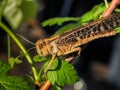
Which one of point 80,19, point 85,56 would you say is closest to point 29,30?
point 85,56

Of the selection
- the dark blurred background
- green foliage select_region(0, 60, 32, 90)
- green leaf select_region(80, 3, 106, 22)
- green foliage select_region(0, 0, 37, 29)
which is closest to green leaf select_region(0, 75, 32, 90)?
green foliage select_region(0, 60, 32, 90)

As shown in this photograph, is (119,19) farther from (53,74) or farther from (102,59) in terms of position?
(102,59)

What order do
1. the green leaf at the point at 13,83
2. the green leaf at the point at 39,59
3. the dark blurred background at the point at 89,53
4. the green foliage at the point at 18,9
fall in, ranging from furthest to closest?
the dark blurred background at the point at 89,53
the green foliage at the point at 18,9
the green leaf at the point at 39,59
the green leaf at the point at 13,83

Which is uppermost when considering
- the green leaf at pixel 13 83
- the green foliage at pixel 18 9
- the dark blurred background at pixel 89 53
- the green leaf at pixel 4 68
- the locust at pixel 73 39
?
the green leaf at pixel 4 68

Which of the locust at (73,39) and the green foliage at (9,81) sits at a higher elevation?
the green foliage at (9,81)

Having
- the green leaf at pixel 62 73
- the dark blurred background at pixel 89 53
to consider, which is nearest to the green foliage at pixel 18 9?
the green leaf at pixel 62 73

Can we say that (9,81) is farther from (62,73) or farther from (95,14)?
(95,14)

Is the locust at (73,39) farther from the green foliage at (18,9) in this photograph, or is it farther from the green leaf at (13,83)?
the green foliage at (18,9)

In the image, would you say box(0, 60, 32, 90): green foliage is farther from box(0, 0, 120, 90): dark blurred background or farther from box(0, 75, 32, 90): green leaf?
box(0, 0, 120, 90): dark blurred background
